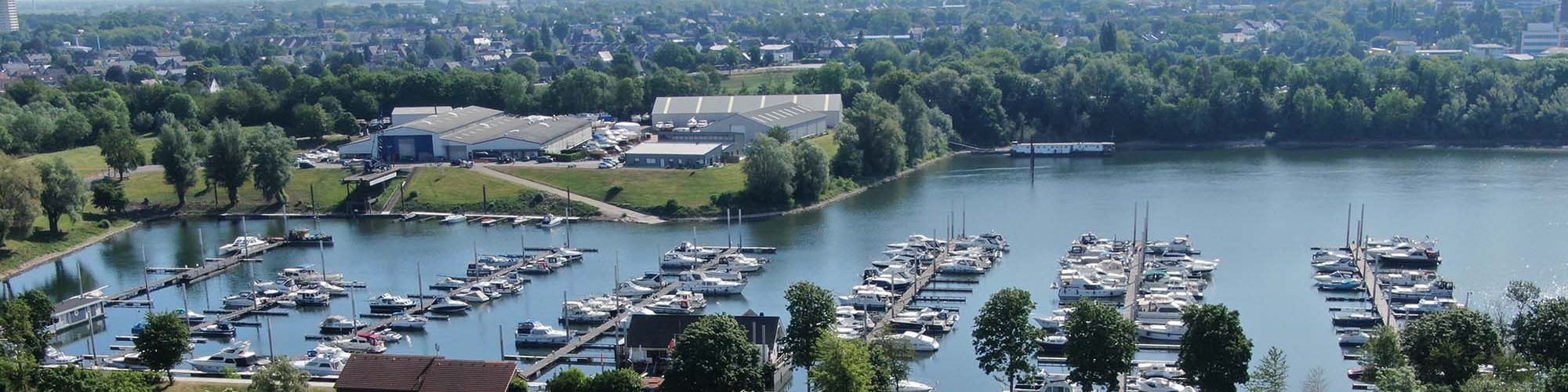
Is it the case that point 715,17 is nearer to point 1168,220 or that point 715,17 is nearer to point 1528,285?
point 1168,220

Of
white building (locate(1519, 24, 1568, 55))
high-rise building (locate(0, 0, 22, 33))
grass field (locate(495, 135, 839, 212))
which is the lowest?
grass field (locate(495, 135, 839, 212))

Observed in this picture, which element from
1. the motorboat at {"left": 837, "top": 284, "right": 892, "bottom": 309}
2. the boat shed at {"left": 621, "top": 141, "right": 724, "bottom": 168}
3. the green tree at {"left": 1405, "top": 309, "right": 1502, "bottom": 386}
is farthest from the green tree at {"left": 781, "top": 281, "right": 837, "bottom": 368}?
the boat shed at {"left": 621, "top": 141, "right": 724, "bottom": 168}

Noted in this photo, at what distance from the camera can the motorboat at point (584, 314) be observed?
28172 mm

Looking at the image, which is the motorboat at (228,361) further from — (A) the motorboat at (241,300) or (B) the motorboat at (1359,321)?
(B) the motorboat at (1359,321)

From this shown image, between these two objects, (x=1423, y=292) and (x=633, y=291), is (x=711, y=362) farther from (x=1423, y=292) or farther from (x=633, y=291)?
(x=1423, y=292)

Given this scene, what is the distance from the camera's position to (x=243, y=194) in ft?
144

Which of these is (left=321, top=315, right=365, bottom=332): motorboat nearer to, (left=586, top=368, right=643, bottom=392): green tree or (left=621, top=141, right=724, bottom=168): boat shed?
(left=586, top=368, right=643, bottom=392): green tree

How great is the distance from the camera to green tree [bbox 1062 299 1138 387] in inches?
840

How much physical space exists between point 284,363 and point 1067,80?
41991 millimetres

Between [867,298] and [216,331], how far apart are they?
39.9 ft

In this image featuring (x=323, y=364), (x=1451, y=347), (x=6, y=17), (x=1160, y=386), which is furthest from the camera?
(x=6, y=17)

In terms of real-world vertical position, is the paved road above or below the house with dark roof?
below

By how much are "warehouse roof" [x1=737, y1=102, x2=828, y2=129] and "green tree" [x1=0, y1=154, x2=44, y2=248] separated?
21084 mm

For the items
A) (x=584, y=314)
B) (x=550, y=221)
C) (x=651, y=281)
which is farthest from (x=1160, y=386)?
(x=550, y=221)
